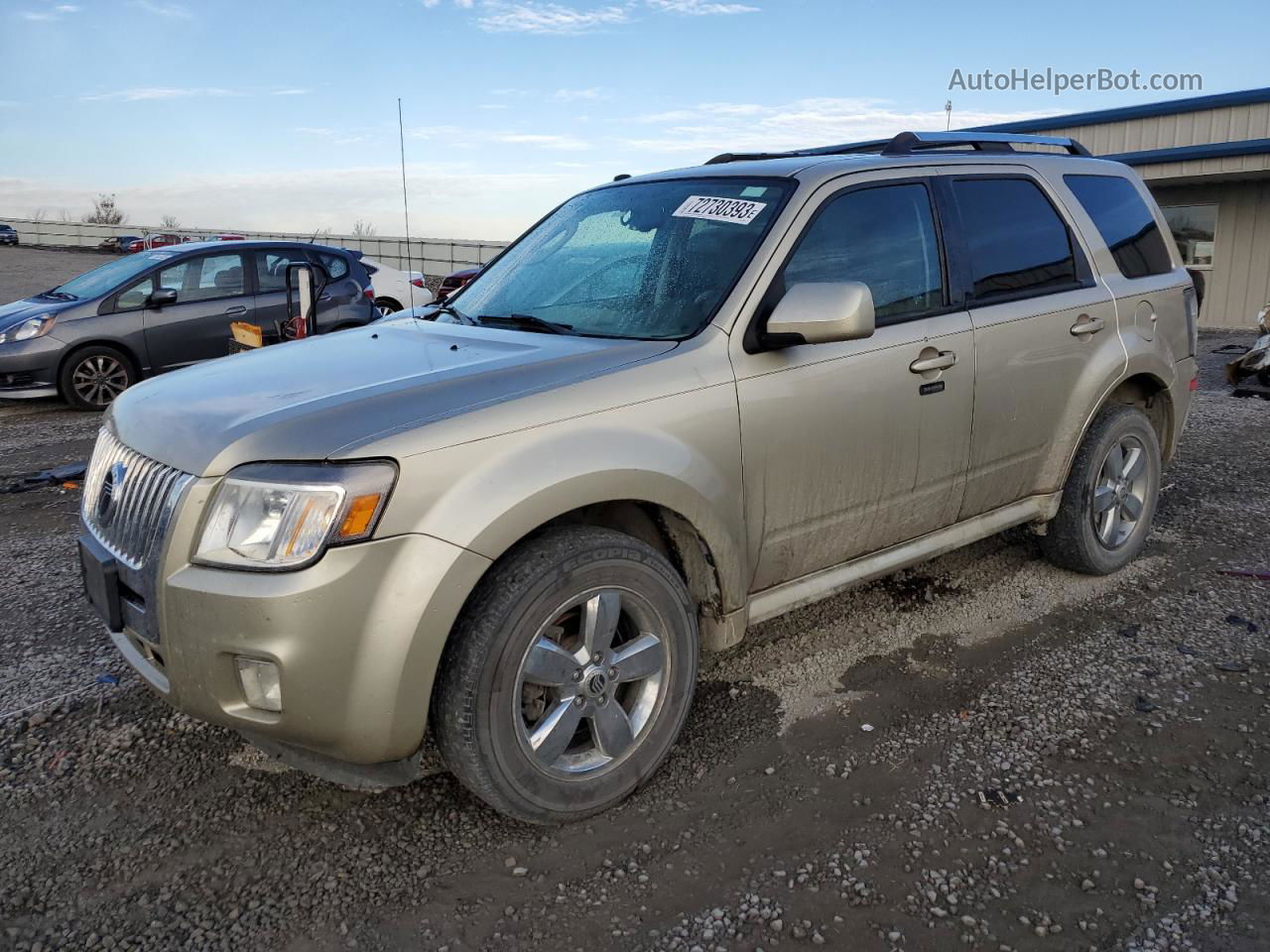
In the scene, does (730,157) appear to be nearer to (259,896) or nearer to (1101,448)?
(1101,448)

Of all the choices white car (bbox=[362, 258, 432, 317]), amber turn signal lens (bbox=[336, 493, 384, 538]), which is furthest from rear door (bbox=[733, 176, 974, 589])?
white car (bbox=[362, 258, 432, 317])

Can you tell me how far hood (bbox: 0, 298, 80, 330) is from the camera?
31.1ft

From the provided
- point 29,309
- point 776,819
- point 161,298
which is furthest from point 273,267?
point 776,819

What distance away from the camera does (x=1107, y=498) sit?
460cm

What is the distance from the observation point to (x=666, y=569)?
292 centimetres

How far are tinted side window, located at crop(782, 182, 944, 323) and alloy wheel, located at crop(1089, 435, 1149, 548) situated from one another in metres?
1.46

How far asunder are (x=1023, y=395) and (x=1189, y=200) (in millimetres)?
16127

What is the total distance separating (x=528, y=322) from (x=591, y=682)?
53.2 inches

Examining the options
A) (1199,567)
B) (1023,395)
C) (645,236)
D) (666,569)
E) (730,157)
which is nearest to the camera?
(666,569)

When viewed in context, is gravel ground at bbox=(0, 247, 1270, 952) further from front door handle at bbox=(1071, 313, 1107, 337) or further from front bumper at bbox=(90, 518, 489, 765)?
front door handle at bbox=(1071, 313, 1107, 337)

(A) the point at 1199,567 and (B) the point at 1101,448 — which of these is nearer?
(B) the point at 1101,448

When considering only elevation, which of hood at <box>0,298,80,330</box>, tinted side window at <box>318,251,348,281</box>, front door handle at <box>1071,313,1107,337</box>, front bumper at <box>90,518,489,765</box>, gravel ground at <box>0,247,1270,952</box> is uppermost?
tinted side window at <box>318,251,348,281</box>

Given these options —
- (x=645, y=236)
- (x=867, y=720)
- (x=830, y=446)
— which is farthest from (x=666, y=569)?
(x=645, y=236)

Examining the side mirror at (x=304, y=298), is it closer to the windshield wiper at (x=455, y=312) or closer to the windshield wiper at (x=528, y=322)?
the windshield wiper at (x=455, y=312)
